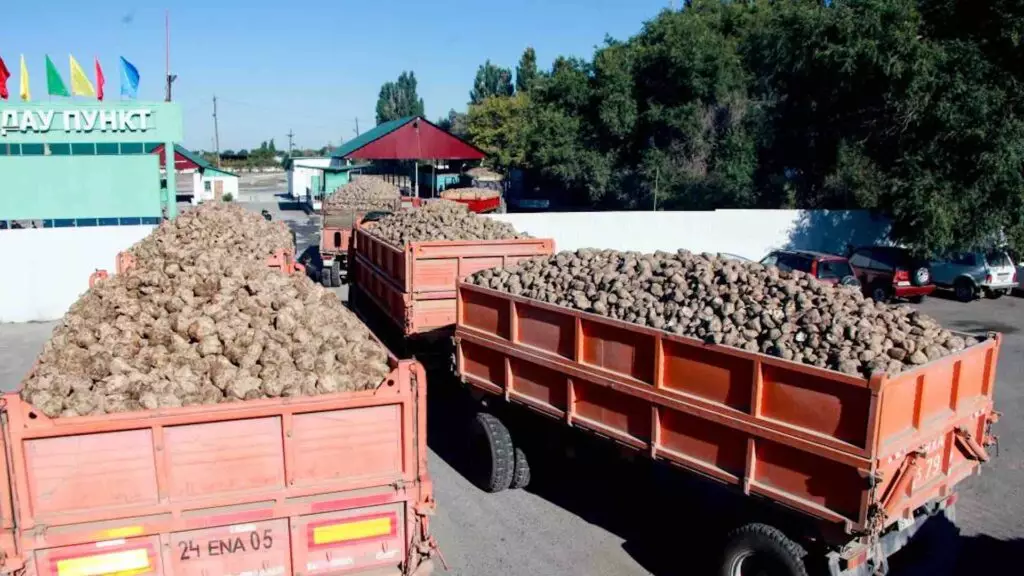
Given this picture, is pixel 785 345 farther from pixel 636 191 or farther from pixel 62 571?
pixel 636 191

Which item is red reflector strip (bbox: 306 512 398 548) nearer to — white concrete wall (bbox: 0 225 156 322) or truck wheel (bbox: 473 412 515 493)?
truck wheel (bbox: 473 412 515 493)

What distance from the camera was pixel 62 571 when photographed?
14.4 ft

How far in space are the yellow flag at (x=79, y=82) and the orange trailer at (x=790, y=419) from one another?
2157 cm

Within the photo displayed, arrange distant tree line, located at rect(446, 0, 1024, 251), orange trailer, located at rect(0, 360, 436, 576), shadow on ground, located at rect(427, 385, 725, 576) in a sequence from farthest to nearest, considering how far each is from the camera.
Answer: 1. distant tree line, located at rect(446, 0, 1024, 251)
2. shadow on ground, located at rect(427, 385, 725, 576)
3. orange trailer, located at rect(0, 360, 436, 576)

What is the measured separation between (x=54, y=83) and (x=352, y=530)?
78.7 ft

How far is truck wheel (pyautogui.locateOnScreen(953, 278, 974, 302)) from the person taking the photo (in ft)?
69.1

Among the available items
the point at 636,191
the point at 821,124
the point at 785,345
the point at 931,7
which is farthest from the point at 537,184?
the point at 785,345

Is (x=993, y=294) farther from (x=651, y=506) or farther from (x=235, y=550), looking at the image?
(x=235, y=550)

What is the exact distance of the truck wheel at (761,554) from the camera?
580 centimetres

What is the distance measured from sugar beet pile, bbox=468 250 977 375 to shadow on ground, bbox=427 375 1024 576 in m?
1.23

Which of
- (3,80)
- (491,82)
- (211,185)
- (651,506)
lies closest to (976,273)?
(651,506)

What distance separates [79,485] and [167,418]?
22.3 inches

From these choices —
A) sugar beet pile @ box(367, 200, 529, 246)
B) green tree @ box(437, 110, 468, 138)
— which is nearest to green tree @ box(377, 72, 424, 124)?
green tree @ box(437, 110, 468, 138)

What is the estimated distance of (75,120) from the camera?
75.6 ft
